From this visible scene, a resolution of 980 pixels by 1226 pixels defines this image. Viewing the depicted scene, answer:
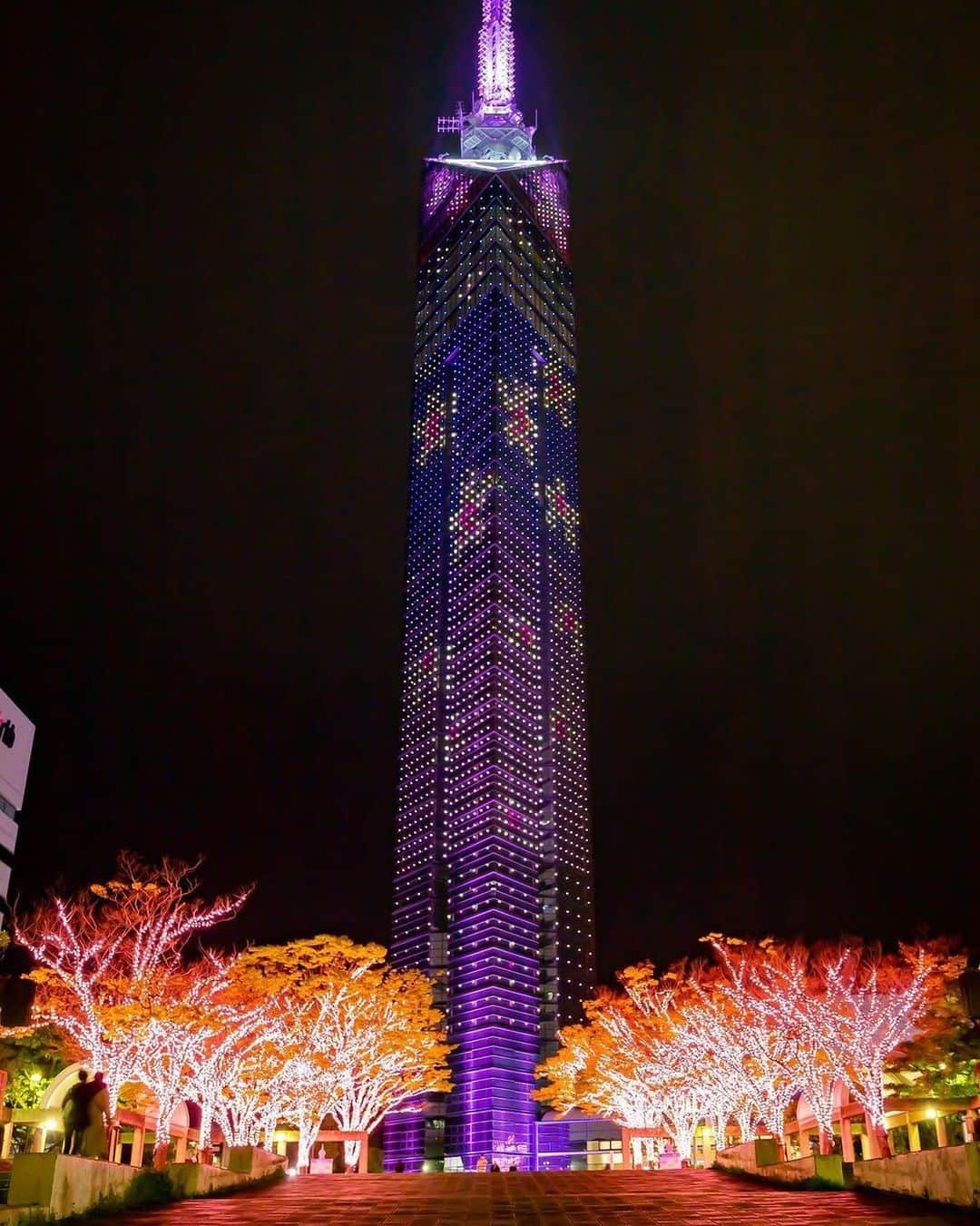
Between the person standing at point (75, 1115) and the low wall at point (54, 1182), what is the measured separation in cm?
94

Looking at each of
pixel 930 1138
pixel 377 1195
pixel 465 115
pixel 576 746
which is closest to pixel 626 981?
pixel 930 1138

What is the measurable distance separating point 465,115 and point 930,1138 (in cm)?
14491

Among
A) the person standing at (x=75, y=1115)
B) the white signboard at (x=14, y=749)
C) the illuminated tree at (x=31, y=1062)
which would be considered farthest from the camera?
the white signboard at (x=14, y=749)

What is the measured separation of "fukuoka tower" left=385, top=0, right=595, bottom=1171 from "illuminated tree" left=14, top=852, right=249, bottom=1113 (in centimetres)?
9827

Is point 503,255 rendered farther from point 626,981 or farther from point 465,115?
point 626,981

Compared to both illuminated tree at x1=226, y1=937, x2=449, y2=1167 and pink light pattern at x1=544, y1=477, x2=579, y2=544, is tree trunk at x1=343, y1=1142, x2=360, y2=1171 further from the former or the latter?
pink light pattern at x1=544, y1=477, x2=579, y2=544

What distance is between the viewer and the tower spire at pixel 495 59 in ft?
418

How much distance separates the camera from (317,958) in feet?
127

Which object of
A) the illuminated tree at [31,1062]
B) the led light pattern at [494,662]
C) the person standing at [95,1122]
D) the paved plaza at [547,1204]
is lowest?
the paved plaza at [547,1204]

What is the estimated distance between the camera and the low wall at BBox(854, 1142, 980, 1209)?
16.3 meters

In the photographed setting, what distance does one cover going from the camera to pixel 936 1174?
17.7 m

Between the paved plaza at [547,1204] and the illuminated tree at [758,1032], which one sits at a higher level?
the illuminated tree at [758,1032]

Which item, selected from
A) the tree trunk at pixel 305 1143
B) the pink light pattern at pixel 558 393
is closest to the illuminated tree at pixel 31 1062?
the tree trunk at pixel 305 1143

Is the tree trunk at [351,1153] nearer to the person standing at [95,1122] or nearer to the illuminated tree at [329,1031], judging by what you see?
the illuminated tree at [329,1031]
